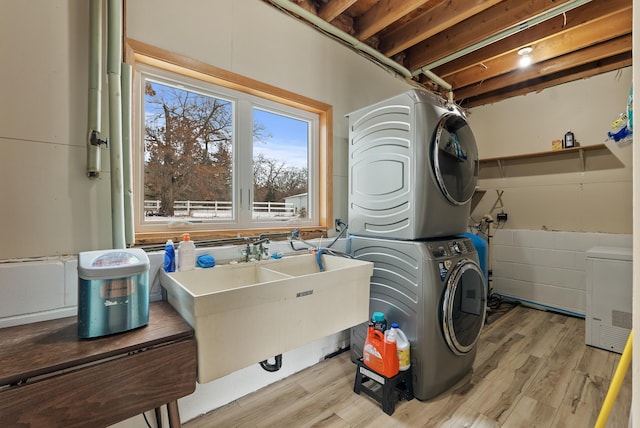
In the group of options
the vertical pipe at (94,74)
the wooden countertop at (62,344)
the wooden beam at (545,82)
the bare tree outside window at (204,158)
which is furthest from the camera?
the wooden beam at (545,82)

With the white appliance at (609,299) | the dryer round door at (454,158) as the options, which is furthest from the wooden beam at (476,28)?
the white appliance at (609,299)

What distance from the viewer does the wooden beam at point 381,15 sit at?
216 centimetres

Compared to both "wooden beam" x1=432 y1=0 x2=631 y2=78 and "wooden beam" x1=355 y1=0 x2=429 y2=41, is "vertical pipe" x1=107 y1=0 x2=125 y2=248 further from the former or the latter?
"wooden beam" x1=432 y1=0 x2=631 y2=78

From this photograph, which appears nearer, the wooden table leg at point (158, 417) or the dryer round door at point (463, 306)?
the wooden table leg at point (158, 417)

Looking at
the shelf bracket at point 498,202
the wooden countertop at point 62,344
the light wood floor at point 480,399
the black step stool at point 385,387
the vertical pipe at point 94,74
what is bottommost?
the light wood floor at point 480,399

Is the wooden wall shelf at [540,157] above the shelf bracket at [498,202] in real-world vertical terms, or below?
above

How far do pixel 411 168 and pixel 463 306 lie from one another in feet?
3.32

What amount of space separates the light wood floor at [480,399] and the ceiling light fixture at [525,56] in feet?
8.97

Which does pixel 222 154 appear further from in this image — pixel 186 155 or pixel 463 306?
pixel 463 306

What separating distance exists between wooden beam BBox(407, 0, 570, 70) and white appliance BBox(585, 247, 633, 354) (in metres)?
2.07

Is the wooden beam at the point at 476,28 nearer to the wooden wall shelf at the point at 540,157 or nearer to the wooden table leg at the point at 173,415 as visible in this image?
the wooden wall shelf at the point at 540,157

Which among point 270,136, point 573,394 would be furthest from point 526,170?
point 270,136

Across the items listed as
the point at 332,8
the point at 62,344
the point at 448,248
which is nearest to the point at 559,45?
the point at 332,8

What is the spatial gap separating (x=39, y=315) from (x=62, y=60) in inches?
44.3
